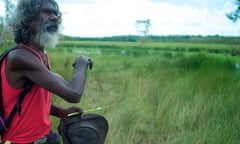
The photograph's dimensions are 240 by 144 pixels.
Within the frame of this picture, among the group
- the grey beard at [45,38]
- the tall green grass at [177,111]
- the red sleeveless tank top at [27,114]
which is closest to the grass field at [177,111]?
the tall green grass at [177,111]

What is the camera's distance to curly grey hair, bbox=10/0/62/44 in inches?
66.1

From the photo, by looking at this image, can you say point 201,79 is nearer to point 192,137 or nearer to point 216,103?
point 216,103

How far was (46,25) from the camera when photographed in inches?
66.5

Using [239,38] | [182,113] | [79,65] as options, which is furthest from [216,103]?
[239,38]

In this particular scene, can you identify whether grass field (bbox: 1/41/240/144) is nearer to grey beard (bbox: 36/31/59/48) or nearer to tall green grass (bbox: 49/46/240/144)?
tall green grass (bbox: 49/46/240/144)

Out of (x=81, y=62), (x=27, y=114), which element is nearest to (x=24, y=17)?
(x=81, y=62)

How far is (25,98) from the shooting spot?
162cm

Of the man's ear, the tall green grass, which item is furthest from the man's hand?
the tall green grass

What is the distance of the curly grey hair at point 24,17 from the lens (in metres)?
1.68

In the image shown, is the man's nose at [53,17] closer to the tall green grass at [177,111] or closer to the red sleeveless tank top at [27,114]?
the red sleeveless tank top at [27,114]

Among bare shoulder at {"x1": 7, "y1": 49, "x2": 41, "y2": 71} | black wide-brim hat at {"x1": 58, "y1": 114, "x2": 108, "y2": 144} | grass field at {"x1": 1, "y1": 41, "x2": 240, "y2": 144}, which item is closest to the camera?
bare shoulder at {"x1": 7, "y1": 49, "x2": 41, "y2": 71}

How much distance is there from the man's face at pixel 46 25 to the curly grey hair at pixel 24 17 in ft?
0.09

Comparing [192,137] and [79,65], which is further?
[192,137]

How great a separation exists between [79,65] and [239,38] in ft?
39.0
